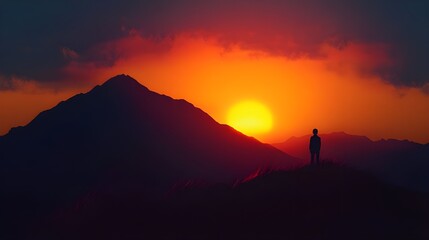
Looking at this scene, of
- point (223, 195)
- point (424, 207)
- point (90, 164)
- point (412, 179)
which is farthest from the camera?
point (412, 179)

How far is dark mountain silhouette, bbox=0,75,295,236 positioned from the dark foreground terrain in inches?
1766

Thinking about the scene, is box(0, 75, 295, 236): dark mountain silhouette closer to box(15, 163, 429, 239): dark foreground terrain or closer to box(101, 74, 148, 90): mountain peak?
box(101, 74, 148, 90): mountain peak

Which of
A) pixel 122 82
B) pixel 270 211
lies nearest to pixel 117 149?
pixel 122 82

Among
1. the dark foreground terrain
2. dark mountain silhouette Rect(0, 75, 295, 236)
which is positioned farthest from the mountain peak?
the dark foreground terrain

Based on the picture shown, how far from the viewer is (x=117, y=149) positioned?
96.3 m

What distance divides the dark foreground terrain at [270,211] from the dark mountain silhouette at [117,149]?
44.9 metres

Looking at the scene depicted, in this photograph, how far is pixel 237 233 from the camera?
916 inches

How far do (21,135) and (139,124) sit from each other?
22.1 m

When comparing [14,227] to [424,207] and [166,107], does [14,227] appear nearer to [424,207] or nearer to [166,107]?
[424,207]

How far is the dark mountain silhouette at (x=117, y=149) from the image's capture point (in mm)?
81812

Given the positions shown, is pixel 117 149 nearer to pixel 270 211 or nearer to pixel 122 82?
pixel 122 82

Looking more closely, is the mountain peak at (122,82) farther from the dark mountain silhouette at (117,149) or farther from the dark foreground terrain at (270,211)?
the dark foreground terrain at (270,211)

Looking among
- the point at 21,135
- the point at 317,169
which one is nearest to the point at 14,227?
the point at 317,169

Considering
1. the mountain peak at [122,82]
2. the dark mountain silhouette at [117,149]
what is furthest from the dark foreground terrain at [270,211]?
the mountain peak at [122,82]
